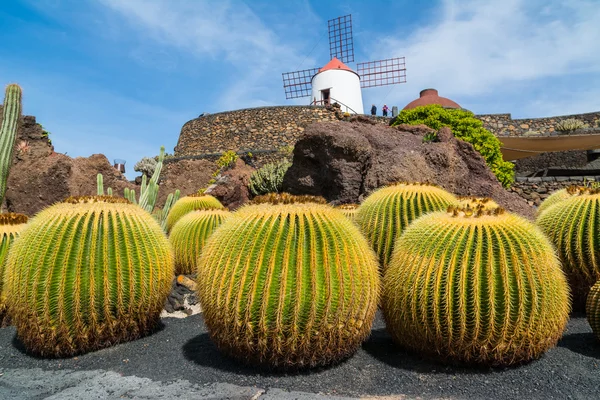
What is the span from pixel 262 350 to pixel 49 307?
5.95ft

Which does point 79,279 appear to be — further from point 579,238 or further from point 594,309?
point 579,238

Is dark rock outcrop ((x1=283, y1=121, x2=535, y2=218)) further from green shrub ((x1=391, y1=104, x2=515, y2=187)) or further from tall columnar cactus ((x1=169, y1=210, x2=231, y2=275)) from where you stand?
green shrub ((x1=391, y1=104, x2=515, y2=187))

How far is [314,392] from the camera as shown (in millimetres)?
3043

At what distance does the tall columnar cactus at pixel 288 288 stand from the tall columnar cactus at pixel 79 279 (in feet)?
2.99

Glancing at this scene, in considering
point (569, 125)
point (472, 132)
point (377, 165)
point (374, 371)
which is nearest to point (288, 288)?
point (374, 371)

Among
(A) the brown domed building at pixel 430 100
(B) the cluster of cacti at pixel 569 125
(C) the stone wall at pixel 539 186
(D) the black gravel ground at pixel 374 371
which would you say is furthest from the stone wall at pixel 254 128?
(D) the black gravel ground at pixel 374 371

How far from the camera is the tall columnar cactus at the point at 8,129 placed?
22.4 feet

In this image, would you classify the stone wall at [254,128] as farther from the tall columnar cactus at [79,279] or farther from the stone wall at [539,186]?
the tall columnar cactus at [79,279]

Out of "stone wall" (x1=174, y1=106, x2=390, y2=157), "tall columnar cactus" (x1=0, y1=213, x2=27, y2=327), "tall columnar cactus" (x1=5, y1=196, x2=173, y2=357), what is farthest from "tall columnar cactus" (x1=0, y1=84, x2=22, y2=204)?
→ "stone wall" (x1=174, y1=106, x2=390, y2=157)

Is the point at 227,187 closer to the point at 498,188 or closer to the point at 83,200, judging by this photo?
the point at 498,188

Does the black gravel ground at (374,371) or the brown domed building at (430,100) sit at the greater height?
the brown domed building at (430,100)

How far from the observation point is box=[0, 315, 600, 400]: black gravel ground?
3.10 metres

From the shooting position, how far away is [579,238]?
4695mm

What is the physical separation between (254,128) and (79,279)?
2093cm
